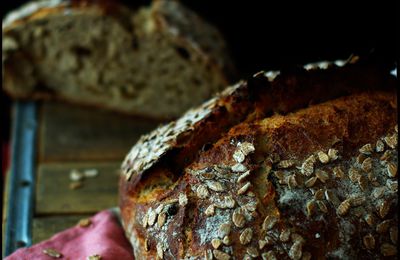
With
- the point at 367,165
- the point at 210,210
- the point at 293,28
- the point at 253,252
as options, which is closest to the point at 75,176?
the point at 210,210

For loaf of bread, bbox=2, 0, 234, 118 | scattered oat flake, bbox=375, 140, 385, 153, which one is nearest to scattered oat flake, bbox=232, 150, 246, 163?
scattered oat flake, bbox=375, 140, 385, 153

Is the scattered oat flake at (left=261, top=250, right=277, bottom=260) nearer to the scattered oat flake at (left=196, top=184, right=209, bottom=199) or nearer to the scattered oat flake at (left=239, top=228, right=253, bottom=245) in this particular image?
the scattered oat flake at (left=239, top=228, right=253, bottom=245)

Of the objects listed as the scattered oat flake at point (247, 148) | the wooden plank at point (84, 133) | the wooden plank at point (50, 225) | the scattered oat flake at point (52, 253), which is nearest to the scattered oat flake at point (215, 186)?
the scattered oat flake at point (247, 148)

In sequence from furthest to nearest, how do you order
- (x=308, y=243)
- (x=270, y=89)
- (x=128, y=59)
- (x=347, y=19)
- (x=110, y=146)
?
1. (x=347, y=19)
2. (x=128, y=59)
3. (x=110, y=146)
4. (x=270, y=89)
5. (x=308, y=243)

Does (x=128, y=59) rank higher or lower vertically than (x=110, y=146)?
higher

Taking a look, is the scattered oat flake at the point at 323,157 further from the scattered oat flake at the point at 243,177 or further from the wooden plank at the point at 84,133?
the wooden plank at the point at 84,133

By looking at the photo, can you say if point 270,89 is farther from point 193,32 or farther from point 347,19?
point 347,19

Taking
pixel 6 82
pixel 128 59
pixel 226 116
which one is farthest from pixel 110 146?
pixel 226 116
